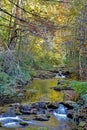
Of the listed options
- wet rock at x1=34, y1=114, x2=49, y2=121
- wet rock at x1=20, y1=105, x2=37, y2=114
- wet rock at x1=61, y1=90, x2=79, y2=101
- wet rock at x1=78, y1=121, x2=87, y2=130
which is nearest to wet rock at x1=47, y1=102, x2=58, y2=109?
wet rock at x1=20, y1=105, x2=37, y2=114

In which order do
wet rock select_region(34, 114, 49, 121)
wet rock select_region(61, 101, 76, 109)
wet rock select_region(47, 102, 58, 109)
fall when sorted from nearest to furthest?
wet rock select_region(34, 114, 49, 121), wet rock select_region(61, 101, 76, 109), wet rock select_region(47, 102, 58, 109)

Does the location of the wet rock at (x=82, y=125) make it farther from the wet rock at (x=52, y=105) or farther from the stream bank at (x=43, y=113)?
the wet rock at (x=52, y=105)

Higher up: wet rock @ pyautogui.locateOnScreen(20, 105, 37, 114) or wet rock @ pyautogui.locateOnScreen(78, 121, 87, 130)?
wet rock @ pyautogui.locateOnScreen(78, 121, 87, 130)

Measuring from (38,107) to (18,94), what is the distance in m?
3.28

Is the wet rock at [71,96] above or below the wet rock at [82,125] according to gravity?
below

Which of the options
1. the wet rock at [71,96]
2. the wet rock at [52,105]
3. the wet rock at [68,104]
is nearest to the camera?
the wet rock at [68,104]

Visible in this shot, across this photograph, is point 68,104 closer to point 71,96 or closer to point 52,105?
point 52,105

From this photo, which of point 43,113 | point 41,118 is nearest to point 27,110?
point 43,113

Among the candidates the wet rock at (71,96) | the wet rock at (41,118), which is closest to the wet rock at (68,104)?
the wet rock at (71,96)

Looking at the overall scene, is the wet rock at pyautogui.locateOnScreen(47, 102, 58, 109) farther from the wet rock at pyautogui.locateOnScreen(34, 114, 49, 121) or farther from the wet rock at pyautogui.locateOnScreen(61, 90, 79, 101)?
the wet rock at pyautogui.locateOnScreen(34, 114, 49, 121)

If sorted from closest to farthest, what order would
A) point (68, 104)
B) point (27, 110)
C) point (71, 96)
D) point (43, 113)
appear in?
point (43, 113) → point (27, 110) → point (68, 104) → point (71, 96)

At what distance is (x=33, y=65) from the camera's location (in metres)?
29.8

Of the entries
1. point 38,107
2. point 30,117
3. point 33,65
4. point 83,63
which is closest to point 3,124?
point 30,117

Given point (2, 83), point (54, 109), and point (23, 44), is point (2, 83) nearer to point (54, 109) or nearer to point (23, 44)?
point (54, 109)
